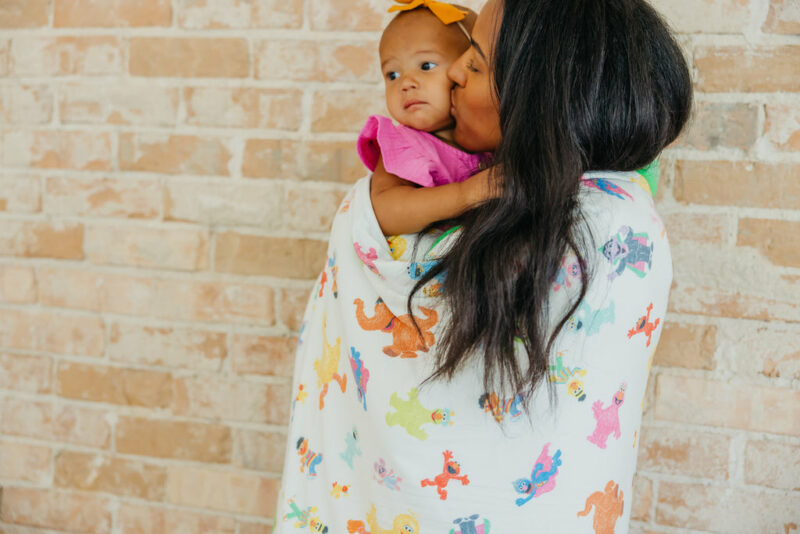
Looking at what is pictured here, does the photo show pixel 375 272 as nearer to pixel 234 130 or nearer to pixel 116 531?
pixel 234 130

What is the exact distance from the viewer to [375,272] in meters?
0.88

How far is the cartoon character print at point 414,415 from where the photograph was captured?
84 centimetres

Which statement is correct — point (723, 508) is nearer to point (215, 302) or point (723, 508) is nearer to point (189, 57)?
point (215, 302)

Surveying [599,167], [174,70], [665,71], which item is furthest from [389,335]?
[174,70]

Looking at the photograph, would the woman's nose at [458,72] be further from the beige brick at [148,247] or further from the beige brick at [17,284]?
the beige brick at [17,284]

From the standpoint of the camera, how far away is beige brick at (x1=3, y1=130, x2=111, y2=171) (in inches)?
55.8

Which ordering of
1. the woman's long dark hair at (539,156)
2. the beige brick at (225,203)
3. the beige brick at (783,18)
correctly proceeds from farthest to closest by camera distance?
the beige brick at (225,203) < the beige brick at (783,18) < the woman's long dark hair at (539,156)

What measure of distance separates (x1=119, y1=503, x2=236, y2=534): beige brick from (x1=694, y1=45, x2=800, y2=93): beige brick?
126cm

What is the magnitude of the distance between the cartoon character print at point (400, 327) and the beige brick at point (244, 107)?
0.54 m

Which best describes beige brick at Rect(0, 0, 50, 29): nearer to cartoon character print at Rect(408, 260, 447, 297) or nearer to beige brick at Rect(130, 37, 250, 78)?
beige brick at Rect(130, 37, 250, 78)

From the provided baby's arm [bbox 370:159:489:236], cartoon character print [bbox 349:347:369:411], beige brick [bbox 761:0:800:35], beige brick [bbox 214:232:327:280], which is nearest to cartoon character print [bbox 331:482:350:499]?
cartoon character print [bbox 349:347:369:411]

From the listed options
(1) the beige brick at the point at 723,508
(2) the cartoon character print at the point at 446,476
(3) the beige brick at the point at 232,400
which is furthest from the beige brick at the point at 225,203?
(1) the beige brick at the point at 723,508

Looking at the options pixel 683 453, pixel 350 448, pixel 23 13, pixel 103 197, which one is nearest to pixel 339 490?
pixel 350 448

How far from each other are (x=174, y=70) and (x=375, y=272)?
750mm
